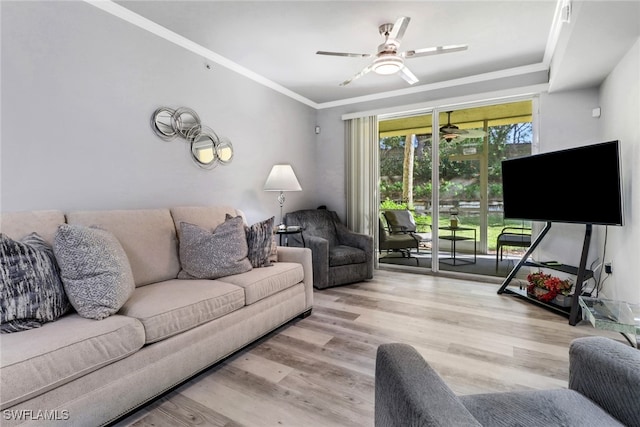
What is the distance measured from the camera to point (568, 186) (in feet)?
9.16

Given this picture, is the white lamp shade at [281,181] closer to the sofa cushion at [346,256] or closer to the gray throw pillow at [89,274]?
the sofa cushion at [346,256]

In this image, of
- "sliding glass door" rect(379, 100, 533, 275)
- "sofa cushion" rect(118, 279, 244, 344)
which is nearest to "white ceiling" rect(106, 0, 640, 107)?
"sliding glass door" rect(379, 100, 533, 275)

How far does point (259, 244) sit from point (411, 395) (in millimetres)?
2028

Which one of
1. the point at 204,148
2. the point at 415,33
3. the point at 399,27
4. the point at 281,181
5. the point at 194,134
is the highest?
the point at 415,33

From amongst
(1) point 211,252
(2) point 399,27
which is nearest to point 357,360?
(1) point 211,252

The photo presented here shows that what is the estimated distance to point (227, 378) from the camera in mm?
1861

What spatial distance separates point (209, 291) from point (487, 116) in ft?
14.4

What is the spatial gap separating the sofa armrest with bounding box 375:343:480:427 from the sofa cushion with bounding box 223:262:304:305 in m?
1.40

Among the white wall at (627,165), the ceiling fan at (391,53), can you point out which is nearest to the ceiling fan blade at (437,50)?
the ceiling fan at (391,53)

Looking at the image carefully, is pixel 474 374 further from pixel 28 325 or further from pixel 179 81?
pixel 179 81

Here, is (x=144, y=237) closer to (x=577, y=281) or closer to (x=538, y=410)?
(x=538, y=410)

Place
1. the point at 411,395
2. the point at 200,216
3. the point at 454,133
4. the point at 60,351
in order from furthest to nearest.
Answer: the point at 454,133, the point at 200,216, the point at 60,351, the point at 411,395

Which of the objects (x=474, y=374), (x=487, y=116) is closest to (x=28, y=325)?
(x=474, y=374)

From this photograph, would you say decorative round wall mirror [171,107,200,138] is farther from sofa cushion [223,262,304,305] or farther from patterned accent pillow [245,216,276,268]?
sofa cushion [223,262,304,305]
